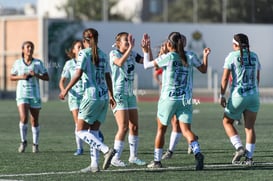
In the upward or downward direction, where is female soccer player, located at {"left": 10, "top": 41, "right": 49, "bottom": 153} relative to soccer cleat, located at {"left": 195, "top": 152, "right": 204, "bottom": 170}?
upward

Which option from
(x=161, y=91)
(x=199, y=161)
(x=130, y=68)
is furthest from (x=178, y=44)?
(x=199, y=161)

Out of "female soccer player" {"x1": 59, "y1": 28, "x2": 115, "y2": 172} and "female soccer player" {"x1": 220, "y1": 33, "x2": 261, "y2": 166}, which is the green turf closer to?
"female soccer player" {"x1": 59, "y1": 28, "x2": 115, "y2": 172}

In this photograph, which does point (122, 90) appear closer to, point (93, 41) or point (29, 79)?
point (93, 41)

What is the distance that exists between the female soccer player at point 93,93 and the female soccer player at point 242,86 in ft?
6.85

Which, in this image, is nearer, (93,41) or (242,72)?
(93,41)

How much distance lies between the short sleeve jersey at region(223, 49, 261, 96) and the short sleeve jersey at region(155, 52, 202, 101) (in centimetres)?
76

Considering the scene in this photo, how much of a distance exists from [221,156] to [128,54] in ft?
11.4

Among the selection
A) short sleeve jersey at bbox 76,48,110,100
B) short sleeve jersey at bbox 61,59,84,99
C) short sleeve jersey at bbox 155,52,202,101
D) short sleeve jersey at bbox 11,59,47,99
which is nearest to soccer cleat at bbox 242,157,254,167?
short sleeve jersey at bbox 155,52,202,101

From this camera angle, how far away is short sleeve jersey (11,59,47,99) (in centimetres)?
1800

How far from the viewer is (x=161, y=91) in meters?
14.5

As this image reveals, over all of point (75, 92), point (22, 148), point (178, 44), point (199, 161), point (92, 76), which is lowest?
point (22, 148)

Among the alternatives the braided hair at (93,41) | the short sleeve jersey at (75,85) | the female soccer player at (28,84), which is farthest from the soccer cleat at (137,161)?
the female soccer player at (28,84)

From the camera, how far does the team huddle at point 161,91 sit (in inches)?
542

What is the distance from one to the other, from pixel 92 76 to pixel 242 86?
258cm
